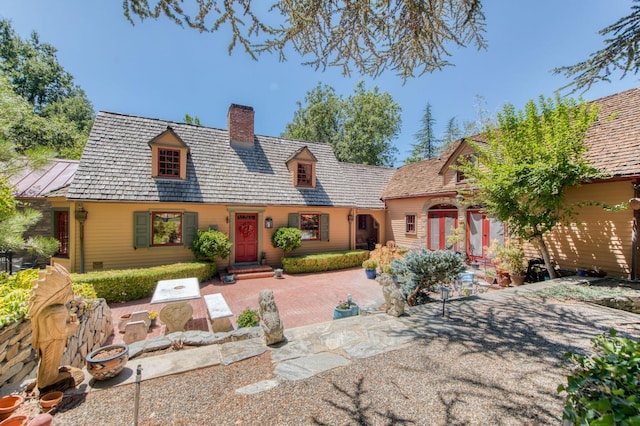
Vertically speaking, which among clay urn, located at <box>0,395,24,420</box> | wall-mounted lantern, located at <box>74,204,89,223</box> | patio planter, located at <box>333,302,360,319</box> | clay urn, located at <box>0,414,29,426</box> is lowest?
→ patio planter, located at <box>333,302,360,319</box>

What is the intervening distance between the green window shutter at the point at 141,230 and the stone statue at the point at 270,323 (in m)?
8.17

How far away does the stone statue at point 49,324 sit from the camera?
115 inches

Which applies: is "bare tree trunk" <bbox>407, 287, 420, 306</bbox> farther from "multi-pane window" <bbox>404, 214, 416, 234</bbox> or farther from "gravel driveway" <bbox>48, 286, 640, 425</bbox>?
"multi-pane window" <bbox>404, 214, 416, 234</bbox>

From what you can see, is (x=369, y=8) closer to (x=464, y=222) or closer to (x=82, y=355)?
(x=82, y=355)

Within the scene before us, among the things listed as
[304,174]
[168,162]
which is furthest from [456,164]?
[168,162]

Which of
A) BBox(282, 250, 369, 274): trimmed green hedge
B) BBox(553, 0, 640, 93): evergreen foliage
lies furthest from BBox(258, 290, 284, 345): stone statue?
BBox(282, 250, 369, 274): trimmed green hedge

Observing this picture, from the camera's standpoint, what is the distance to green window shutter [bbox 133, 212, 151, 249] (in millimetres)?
10320

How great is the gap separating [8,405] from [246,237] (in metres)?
9.82

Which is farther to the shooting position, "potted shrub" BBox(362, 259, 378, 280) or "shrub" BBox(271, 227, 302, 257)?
"shrub" BBox(271, 227, 302, 257)

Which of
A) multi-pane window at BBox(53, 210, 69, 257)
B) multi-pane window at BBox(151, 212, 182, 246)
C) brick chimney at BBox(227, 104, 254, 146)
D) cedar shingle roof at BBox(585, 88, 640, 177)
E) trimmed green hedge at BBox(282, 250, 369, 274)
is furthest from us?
brick chimney at BBox(227, 104, 254, 146)

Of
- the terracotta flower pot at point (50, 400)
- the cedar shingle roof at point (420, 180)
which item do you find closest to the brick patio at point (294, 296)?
the terracotta flower pot at point (50, 400)

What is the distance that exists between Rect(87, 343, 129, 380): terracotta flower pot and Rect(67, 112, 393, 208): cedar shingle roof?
8104 millimetres

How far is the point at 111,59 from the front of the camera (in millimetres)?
12656

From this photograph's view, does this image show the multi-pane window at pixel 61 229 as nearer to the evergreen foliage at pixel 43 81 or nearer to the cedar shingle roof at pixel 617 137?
the evergreen foliage at pixel 43 81
